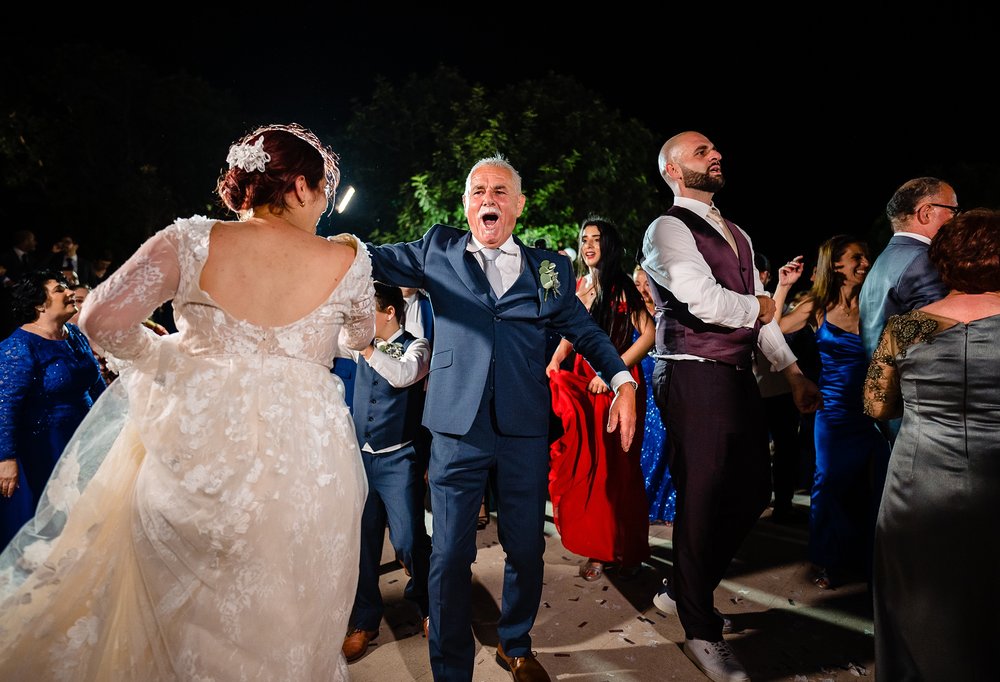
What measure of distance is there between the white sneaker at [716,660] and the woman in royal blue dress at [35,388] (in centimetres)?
406

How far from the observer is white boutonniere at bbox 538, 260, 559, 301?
132 inches

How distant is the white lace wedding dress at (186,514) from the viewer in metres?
2.10

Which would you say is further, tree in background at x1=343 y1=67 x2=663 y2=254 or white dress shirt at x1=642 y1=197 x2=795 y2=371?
tree in background at x1=343 y1=67 x2=663 y2=254

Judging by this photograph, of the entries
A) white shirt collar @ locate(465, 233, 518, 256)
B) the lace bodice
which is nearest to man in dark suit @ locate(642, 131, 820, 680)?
white shirt collar @ locate(465, 233, 518, 256)

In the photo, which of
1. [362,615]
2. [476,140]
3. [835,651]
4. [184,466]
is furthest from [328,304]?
[476,140]

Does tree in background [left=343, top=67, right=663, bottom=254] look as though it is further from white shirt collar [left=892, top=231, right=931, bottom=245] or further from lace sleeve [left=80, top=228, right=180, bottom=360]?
lace sleeve [left=80, top=228, right=180, bottom=360]

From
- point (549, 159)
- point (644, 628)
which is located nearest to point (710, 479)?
point (644, 628)

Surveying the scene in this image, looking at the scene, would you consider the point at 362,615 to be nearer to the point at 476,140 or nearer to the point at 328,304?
the point at 328,304

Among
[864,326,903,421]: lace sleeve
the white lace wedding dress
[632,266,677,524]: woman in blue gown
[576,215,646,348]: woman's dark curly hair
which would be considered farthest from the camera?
[632,266,677,524]: woman in blue gown

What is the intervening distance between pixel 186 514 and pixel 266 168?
1181mm

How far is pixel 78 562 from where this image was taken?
2117 mm

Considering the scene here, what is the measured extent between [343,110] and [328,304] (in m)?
50.2

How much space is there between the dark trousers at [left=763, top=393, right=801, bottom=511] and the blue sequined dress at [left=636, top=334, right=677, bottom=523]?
0.93 metres

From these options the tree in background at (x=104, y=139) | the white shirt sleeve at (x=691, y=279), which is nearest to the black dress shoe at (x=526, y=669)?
the white shirt sleeve at (x=691, y=279)
